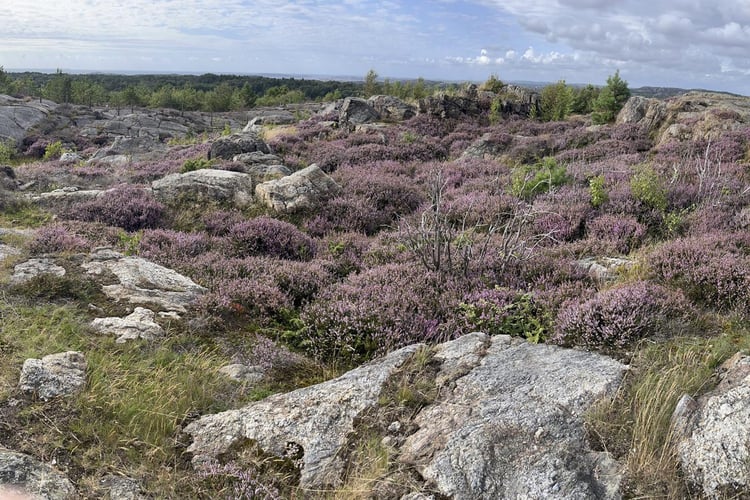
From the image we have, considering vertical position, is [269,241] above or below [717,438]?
below

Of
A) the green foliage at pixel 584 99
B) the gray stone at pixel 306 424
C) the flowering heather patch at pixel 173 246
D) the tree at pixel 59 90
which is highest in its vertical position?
the tree at pixel 59 90

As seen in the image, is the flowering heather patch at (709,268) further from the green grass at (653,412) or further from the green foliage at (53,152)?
the green foliage at (53,152)

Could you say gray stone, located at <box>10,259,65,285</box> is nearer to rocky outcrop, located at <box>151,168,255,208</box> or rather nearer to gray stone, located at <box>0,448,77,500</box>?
gray stone, located at <box>0,448,77,500</box>

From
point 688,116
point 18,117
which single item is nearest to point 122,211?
point 688,116

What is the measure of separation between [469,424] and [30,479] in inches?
122

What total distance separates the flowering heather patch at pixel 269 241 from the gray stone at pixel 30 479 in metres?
5.87

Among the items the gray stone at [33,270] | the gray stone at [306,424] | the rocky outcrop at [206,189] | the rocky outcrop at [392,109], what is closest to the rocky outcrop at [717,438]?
the gray stone at [306,424]

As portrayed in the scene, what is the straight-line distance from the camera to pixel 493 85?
38.3m

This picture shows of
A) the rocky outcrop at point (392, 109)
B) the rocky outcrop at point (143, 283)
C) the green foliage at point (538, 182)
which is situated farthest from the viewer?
the rocky outcrop at point (392, 109)

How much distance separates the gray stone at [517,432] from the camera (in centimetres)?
321

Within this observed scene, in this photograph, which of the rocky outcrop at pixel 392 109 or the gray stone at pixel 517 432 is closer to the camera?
the gray stone at pixel 517 432

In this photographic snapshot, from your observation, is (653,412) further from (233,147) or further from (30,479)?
(233,147)

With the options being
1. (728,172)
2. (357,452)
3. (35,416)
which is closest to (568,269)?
(357,452)

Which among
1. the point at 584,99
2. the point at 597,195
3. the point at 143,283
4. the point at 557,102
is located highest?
the point at 584,99
